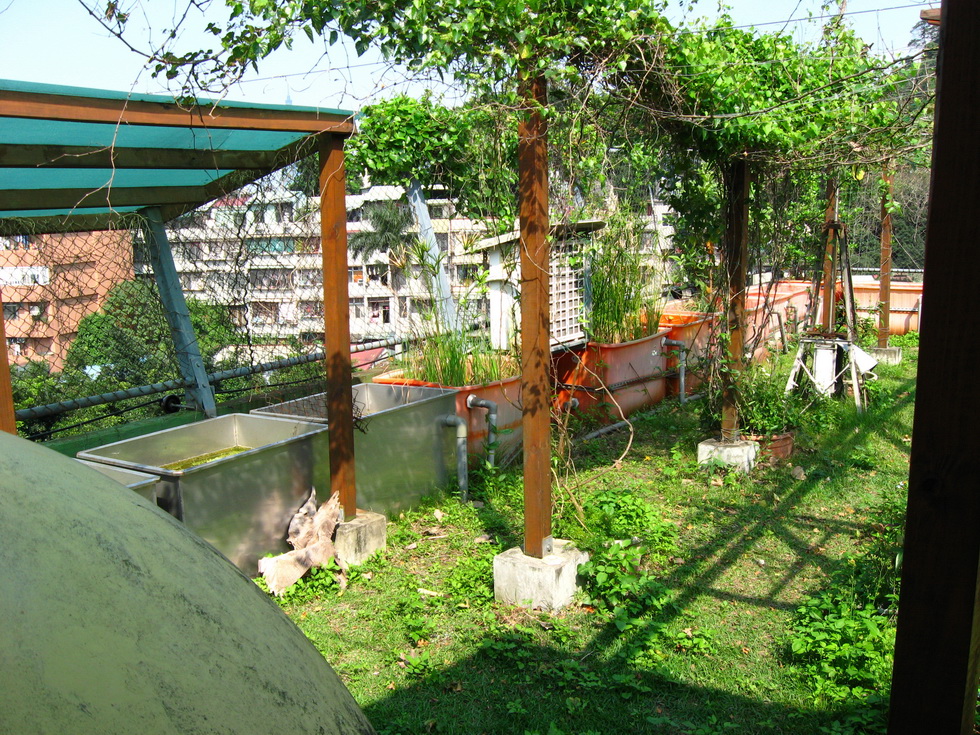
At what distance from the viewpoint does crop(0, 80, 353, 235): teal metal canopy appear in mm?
3727

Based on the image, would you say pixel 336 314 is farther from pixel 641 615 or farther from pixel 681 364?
pixel 681 364

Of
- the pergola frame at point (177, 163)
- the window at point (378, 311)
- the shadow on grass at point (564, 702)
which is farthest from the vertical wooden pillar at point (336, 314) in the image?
the window at point (378, 311)

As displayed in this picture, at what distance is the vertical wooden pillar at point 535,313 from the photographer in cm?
431

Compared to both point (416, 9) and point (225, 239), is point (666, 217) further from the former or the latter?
point (416, 9)

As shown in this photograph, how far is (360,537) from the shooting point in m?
5.32

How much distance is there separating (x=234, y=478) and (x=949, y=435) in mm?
4106

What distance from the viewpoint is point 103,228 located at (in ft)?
21.6

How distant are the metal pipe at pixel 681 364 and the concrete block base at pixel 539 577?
16.9 ft

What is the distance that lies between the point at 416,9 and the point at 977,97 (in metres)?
2.90

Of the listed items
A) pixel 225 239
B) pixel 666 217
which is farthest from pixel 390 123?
pixel 666 217

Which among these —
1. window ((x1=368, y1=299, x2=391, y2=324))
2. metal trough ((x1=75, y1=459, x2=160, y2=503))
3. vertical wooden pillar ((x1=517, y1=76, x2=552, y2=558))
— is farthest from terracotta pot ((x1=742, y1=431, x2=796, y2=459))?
metal trough ((x1=75, y1=459, x2=160, y2=503))

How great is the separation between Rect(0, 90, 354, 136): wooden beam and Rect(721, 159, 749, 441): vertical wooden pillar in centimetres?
350

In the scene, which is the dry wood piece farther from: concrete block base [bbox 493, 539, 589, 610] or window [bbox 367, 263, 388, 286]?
window [bbox 367, 263, 388, 286]

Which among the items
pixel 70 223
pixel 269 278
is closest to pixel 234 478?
→ pixel 269 278
